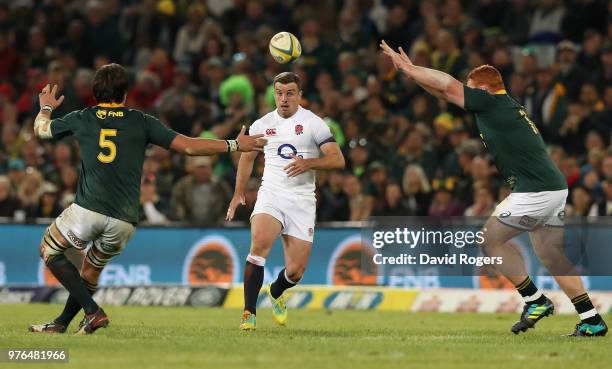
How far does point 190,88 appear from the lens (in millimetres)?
26297

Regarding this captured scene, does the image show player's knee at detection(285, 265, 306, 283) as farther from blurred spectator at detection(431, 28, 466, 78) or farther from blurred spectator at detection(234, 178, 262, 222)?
blurred spectator at detection(431, 28, 466, 78)

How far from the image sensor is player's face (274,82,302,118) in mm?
14133

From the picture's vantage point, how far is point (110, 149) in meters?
12.8

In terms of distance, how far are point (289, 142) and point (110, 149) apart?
87.4 inches

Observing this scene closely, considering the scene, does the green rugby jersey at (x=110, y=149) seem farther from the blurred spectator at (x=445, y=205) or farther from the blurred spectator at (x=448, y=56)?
the blurred spectator at (x=448, y=56)

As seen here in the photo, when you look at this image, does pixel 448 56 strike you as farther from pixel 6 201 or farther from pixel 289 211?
pixel 289 211

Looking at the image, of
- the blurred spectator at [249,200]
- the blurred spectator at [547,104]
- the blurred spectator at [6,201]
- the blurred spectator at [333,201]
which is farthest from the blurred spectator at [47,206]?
the blurred spectator at [547,104]

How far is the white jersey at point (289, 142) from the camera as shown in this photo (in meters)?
14.1

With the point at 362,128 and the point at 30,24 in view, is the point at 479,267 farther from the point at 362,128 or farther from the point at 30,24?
the point at 30,24

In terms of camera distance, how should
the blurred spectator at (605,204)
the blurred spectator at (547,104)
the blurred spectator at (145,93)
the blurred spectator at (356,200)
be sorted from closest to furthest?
1. the blurred spectator at (605,204)
2. the blurred spectator at (356,200)
3. the blurred spectator at (547,104)
4. the blurred spectator at (145,93)

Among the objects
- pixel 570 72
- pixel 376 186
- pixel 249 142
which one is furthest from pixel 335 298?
pixel 249 142

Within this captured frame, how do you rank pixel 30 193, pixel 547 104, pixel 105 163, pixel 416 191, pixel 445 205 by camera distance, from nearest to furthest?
pixel 105 163
pixel 445 205
pixel 416 191
pixel 547 104
pixel 30 193

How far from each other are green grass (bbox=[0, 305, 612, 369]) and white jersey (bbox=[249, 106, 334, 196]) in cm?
158

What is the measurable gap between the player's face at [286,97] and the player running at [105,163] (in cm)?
138
